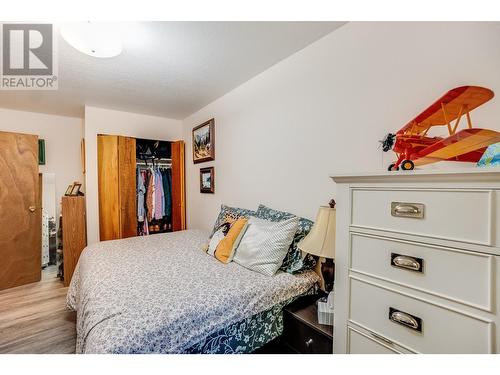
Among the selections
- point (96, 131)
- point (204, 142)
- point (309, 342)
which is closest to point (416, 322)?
point (309, 342)

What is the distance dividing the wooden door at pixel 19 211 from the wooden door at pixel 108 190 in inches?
34.2

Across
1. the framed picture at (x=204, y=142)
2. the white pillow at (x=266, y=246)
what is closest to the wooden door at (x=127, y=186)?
the framed picture at (x=204, y=142)

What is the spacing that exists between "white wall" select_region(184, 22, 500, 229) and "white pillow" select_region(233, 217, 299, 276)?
311mm

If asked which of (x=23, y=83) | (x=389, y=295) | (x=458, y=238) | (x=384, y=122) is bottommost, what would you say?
(x=389, y=295)

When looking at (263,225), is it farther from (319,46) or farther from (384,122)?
(319,46)

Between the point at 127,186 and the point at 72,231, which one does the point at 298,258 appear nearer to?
the point at 127,186

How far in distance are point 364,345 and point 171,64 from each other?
2.38 metres

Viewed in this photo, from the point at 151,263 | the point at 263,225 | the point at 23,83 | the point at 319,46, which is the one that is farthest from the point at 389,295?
the point at 23,83

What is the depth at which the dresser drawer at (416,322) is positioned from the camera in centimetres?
73

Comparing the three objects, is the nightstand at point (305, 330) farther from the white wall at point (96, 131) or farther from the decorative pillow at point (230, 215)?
the white wall at point (96, 131)

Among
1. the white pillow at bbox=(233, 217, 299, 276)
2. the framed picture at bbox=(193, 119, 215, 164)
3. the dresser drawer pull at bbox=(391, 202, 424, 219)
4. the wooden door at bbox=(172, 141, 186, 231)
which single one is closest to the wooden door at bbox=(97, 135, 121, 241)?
the wooden door at bbox=(172, 141, 186, 231)

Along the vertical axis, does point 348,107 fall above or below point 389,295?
above

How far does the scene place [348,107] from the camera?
157 centimetres
